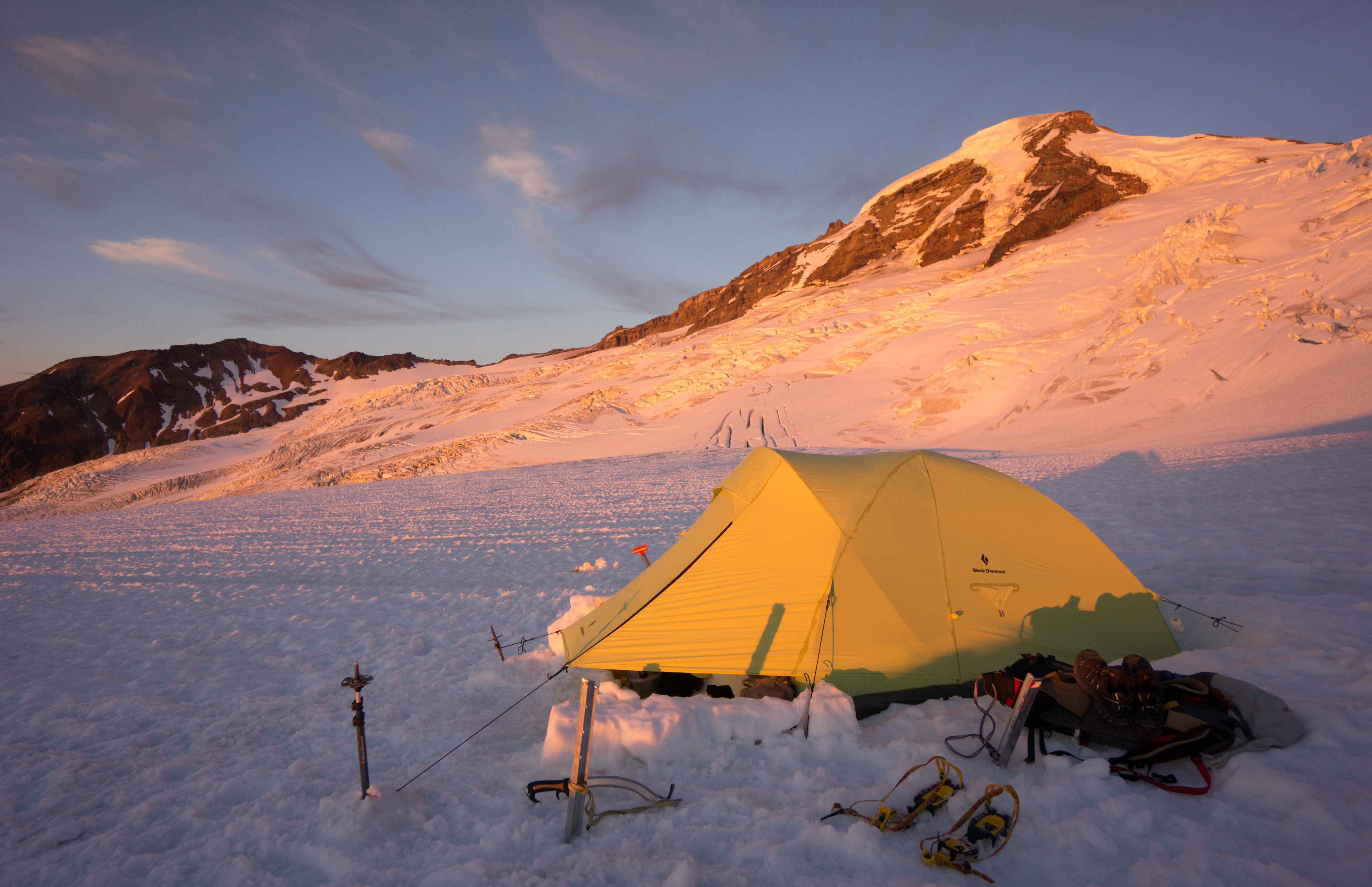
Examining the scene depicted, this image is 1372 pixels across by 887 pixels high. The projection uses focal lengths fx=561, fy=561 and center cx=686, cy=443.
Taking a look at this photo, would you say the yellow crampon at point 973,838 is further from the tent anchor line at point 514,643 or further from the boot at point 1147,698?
the tent anchor line at point 514,643

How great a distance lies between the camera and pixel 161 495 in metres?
48.0

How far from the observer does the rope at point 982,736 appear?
12.9 feet

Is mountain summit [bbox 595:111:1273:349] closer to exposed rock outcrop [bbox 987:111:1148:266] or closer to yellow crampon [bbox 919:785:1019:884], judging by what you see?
exposed rock outcrop [bbox 987:111:1148:266]

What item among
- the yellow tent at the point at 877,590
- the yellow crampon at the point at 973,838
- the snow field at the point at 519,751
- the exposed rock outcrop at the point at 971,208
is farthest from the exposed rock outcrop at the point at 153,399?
the yellow crampon at the point at 973,838

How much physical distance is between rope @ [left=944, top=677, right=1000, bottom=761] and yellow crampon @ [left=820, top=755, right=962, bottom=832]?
0.99 ft

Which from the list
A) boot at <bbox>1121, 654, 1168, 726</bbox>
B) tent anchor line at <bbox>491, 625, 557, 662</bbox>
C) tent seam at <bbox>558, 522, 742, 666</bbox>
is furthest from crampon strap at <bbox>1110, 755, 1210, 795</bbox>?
tent anchor line at <bbox>491, 625, 557, 662</bbox>

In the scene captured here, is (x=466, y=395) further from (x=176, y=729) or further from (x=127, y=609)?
(x=176, y=729)

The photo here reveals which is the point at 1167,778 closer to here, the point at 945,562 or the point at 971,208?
the point at 945,562

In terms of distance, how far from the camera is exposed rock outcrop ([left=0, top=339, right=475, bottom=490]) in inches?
2884

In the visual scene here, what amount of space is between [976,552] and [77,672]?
1032 cm

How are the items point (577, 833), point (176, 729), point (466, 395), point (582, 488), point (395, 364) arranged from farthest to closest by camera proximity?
point (395, 364), point (466, 395), point (582, 488), point (176, 729), point (577, 833)

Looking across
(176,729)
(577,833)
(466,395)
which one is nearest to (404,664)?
(176,729)

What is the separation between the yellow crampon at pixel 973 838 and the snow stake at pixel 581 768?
2.01m

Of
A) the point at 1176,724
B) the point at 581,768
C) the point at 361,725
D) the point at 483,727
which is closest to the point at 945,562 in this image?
the point at 1176,724
